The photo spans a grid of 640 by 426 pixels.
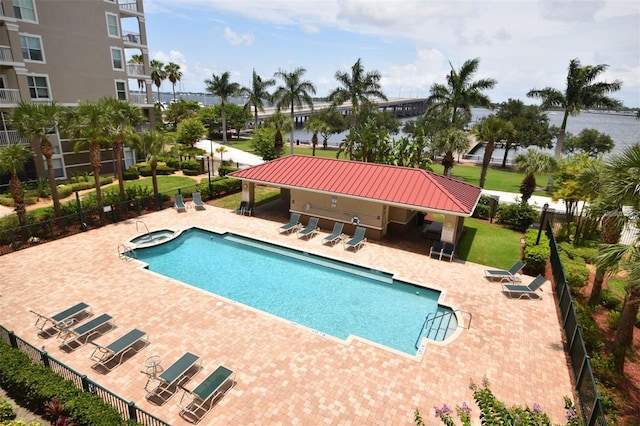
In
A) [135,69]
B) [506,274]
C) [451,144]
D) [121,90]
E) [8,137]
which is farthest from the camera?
[135,69]

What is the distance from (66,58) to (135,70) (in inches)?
288

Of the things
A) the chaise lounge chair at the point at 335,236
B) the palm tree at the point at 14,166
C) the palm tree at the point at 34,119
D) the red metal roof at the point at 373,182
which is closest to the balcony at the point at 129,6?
the palm tree at the point at 34,119

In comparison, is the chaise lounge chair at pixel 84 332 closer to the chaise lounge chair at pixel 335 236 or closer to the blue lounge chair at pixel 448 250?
the chaise lounge chair at pixel 335 236

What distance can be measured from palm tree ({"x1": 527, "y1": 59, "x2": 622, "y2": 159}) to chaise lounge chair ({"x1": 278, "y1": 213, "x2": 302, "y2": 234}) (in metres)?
28.8

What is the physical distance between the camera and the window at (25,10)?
90.9 feet

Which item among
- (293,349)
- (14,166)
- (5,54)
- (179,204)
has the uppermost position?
(5,54)

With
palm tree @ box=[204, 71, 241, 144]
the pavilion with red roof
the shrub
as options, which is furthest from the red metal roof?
palm tree @ box=[204, 71, 241, 144]

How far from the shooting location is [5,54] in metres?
26.7

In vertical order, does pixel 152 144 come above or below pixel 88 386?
above

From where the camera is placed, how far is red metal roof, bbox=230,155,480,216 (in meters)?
19.8

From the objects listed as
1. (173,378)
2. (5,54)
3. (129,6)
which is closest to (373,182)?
(173,378)

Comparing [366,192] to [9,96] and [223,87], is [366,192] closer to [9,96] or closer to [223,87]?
[9,96]

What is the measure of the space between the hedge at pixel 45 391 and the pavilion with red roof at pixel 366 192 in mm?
15335

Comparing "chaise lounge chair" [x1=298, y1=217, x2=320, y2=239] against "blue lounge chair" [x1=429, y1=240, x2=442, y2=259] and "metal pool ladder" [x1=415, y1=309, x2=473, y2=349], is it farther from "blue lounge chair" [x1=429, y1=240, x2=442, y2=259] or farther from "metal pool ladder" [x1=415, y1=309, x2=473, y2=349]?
"metal pool ladder" [x1=415, y1=309, x2=473, y2=349]
